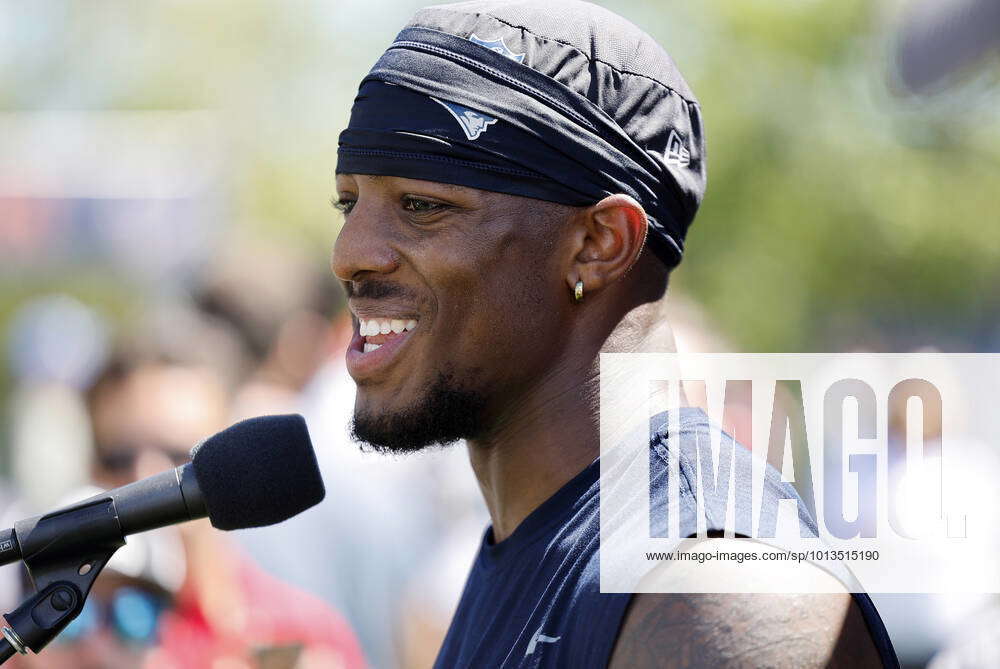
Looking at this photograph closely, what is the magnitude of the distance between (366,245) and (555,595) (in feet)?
2.95

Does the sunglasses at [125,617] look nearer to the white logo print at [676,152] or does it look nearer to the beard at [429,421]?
the beard at [429,421]

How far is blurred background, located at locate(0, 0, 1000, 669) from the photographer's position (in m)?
4.97

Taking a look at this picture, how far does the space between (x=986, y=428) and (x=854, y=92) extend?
12.2 metres

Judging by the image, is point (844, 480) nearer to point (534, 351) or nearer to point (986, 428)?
point (534, 351)

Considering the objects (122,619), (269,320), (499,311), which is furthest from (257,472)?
(269,320)

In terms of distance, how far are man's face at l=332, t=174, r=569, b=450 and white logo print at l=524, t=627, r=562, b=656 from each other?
573 mm

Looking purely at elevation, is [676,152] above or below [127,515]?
above

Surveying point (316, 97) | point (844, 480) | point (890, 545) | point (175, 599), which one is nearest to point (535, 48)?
point (844, 480)

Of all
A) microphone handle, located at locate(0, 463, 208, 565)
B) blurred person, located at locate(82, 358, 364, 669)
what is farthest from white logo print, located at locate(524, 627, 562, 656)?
blurred person, located at locate(82, 358, 364, 669)

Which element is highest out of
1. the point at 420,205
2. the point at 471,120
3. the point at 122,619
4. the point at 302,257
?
the point at 471,120

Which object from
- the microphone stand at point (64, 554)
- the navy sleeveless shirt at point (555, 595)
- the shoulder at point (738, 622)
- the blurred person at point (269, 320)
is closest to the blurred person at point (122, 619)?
the blurred person at point (269, 320)

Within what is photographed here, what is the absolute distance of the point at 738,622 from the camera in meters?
2.06

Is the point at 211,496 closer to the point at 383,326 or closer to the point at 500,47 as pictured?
the point at 383,326

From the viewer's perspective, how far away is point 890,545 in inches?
149
